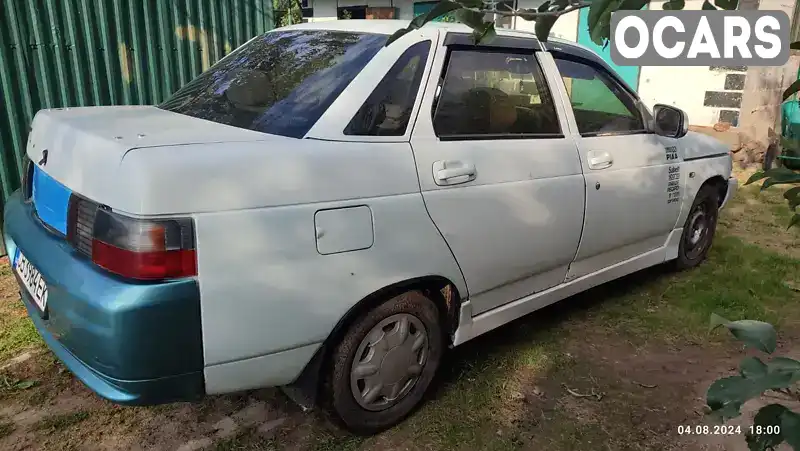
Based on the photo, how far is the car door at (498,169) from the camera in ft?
8.50

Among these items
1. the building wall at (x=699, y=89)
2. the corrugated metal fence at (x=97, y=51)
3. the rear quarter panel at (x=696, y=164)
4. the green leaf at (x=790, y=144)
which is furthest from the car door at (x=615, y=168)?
the building wall at (x=699, y=89)

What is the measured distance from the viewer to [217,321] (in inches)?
78.7

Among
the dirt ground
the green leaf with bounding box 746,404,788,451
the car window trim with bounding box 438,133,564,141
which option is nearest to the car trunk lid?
the car window trim with bounding box 438,133,564,141

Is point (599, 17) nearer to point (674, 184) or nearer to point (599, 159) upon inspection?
point (599, 159)

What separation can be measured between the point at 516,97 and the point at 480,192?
0.68 m

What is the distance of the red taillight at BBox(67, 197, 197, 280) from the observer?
74.5 inches

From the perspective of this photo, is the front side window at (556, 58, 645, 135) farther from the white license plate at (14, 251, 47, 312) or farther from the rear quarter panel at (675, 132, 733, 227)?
the white license plate at (14, 251, 47, 312)

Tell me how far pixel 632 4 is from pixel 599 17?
0.08 m

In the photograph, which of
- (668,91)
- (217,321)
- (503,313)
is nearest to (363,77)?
(217,321)

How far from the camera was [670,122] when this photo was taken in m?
3.75

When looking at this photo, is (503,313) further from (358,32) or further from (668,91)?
(668,91)

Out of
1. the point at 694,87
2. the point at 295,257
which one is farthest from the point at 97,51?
the point at 694,87

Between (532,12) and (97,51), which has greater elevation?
(532,12)

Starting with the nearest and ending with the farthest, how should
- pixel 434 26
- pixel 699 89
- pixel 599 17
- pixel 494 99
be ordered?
pixel 599 17, pixel 434 26, pixel 494 99, pixel 699 89
